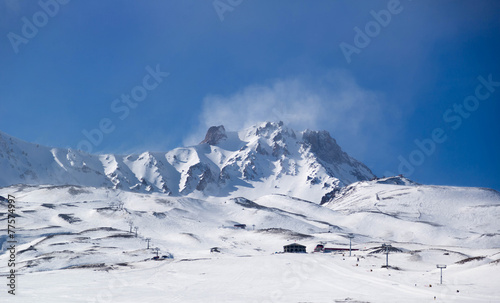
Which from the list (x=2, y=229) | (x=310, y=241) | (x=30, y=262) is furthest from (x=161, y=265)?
(x=2, y=229)

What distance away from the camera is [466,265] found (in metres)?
Answer: 65.8

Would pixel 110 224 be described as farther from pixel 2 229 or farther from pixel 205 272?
pixel 205 272

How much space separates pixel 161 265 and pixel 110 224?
103 meters

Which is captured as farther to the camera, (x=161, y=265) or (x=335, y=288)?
(x=161, y=265)

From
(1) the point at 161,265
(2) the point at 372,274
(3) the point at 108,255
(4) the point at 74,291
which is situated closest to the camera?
(4) the point at 74,291

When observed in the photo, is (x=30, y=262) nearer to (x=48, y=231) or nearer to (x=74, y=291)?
(x=74, y=291)

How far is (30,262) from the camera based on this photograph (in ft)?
280

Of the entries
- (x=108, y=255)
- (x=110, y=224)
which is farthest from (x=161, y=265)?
(x=110, y=224)

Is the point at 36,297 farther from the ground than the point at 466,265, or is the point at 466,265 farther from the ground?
the point at 466,265

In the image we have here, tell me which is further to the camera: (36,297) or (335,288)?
(335,288)

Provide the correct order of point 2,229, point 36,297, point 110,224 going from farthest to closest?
point 110,224 < point 2,229 < point 36,297

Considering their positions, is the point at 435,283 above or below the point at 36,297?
above

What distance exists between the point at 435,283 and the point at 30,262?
71.0m

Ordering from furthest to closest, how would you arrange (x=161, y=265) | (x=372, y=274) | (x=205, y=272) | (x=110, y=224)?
1. (x=110, y=224)
2. (x=161, y=265)
3. (x=205, y=272)
4. (x=372, y=274)
